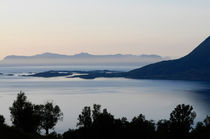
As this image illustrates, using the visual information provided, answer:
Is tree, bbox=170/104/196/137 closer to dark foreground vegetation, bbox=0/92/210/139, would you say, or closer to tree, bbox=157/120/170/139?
dark foreground vegetation, bbox=0/92/210/139

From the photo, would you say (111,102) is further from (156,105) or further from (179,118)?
(179,118)

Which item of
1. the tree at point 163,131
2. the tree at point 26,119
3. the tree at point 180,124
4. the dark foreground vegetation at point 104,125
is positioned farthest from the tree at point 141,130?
the tree at point 26,119

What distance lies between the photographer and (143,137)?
64000 millimetres

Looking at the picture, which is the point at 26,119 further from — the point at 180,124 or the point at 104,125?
the point at 180,124

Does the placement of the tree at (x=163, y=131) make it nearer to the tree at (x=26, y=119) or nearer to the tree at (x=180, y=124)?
the tree at (x=180, y=124)

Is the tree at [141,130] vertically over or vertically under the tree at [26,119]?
under

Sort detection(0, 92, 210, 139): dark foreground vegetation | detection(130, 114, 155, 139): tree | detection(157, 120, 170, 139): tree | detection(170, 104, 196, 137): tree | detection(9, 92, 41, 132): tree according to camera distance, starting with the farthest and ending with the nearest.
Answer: detection(130, 114, 155, 139): tree < detection(9, 92, 41, 132): tree < detection(157, 120, 170, 139): tree < detection(0, 92, 210, 139): dark foreground vegetation < detection(170, 104, 196, 137): tree

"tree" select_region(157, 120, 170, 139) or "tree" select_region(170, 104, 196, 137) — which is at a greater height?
"tree" select_region(170, 104, 196, 137)

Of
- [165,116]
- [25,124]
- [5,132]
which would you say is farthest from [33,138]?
[165,116]

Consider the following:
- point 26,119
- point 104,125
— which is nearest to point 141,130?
point 104,125

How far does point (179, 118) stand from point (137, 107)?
356ft

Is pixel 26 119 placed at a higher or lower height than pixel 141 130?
higher

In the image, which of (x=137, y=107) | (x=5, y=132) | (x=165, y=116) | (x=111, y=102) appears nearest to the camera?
(x=5, y=132)

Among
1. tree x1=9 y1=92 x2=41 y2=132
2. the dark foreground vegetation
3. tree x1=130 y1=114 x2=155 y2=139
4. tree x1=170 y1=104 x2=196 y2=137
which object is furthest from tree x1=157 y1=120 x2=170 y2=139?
tree x1=9 y1=92 x2=41 y2=132
